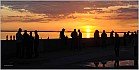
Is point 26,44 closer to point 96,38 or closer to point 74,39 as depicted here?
point 74,39

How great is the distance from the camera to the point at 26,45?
1045 inches

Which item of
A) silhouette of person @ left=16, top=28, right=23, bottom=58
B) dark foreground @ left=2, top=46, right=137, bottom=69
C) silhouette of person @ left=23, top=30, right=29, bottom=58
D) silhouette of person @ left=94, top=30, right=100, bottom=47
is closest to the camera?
dark foreground @ left=2, top=46, right=137, bottom=69

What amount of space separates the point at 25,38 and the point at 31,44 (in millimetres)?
656

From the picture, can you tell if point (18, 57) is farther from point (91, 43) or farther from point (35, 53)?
point (91, 43)

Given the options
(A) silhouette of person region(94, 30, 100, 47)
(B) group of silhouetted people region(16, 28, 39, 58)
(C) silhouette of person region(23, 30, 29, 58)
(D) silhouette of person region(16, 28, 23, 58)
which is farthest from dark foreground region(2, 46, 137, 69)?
(A) silhouette of person region(94, 30, 100, 47)

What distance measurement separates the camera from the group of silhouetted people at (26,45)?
26.2m

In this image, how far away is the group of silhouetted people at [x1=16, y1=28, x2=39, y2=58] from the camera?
26172 millimetres

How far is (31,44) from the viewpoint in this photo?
26.7m

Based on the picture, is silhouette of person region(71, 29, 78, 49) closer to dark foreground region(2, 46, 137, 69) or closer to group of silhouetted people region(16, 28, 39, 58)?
dark foreground region(2, 46, 137, 69)

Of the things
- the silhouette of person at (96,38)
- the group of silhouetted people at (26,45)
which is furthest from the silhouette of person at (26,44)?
the silhouette of person at (96,38)

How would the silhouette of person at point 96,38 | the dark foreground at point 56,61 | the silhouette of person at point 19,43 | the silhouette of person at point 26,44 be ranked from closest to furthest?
the dark foreground at point 56,61
the silhouette of person at point 19,43
the silhouette of person at point 26,44
the silhouette of person at point 96,38

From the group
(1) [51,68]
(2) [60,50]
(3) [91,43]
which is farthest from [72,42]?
(1) [51,68]

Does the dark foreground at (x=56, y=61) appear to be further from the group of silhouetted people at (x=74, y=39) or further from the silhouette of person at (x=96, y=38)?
the silhouette of person at (x=96, y=38)

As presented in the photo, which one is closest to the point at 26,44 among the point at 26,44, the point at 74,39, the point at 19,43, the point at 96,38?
the point at 26,44
